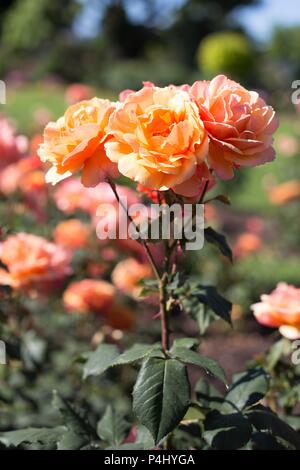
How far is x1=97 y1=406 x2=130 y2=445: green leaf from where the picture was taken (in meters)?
0.97

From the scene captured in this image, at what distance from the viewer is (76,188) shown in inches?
75.8

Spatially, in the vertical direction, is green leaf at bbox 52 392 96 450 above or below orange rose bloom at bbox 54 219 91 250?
below

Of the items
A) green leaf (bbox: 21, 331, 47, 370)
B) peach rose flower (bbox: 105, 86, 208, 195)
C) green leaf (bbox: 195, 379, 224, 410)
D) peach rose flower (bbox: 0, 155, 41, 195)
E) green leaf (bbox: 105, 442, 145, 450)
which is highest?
peach rose flower (bbox: 105, 86, 208, 195)

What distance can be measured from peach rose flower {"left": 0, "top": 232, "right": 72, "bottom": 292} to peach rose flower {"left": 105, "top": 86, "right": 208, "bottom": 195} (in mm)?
479

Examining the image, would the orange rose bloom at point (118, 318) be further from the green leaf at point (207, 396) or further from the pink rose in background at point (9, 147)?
the green leaf at point (207, 396)

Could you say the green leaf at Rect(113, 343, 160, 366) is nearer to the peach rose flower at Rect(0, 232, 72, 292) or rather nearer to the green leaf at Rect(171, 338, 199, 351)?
the green leaf at Rect(171, 338, 199, 351)

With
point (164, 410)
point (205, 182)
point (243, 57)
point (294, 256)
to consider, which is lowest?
point (294, 256)

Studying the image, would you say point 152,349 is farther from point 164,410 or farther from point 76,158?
point 76,158

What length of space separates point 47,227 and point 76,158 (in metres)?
1.35

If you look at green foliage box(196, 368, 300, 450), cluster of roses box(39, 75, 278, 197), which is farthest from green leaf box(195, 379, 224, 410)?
cluster of roses box(39, 75, 278, 197)

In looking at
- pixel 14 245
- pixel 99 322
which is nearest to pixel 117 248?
pixel 99 322

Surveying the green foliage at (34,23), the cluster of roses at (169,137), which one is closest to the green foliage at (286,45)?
the green foliage at (34,23)

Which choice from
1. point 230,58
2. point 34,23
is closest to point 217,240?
point 230,58

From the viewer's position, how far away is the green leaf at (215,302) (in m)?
0.90
